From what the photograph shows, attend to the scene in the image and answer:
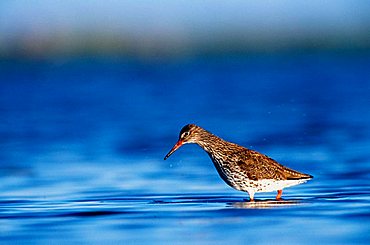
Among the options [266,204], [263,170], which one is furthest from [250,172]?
[266,204]

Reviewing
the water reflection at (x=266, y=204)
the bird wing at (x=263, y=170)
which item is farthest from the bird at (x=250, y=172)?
the water reflection at (x=266, y=204)

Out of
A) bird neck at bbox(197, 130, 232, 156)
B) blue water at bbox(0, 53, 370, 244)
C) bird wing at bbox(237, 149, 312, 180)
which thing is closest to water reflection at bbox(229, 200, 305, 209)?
blue water at bbox(0, 53, 370, 244)

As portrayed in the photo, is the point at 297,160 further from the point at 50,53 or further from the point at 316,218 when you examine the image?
Result: the point at 50,53

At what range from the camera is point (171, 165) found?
2152cm

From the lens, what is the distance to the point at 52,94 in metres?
48.9

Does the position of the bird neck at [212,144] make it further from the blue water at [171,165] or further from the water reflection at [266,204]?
the water reflection at [266,204]

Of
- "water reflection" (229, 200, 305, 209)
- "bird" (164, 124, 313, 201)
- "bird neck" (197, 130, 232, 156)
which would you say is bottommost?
"water reflection" (229, 200, 305, 209)

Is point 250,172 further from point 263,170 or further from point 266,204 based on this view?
point 266,204

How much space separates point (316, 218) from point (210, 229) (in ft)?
4.41

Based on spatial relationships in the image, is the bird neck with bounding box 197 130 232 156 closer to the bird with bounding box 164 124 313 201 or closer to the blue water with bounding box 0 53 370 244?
the bird with bounding box 164 124 313 201

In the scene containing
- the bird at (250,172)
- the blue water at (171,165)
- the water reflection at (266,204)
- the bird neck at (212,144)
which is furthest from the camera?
the bird neck at (212,144)

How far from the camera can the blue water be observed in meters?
14.0

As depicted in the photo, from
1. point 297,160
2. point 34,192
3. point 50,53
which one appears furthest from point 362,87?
point 50,53

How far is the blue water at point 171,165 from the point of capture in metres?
14.0
